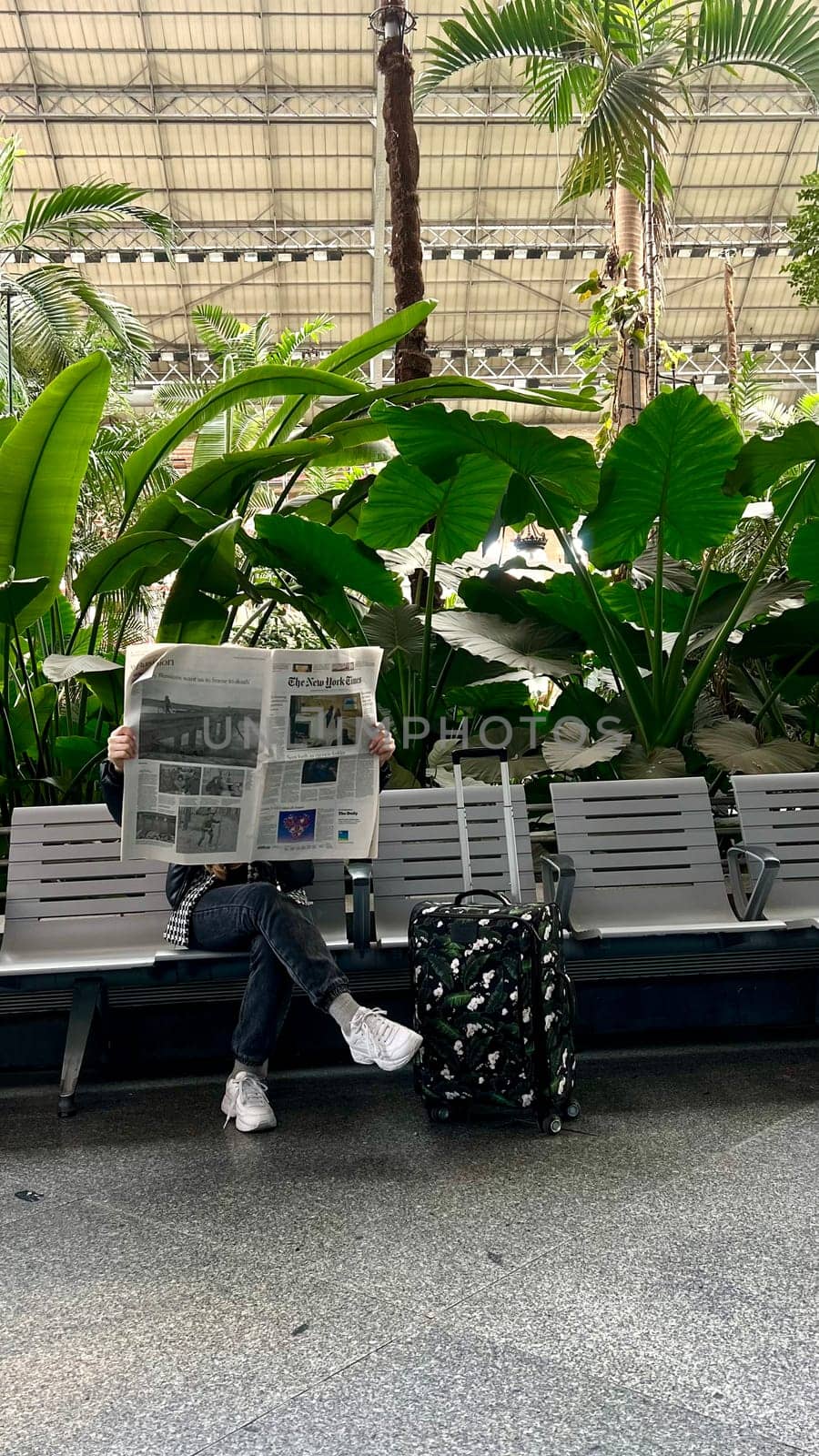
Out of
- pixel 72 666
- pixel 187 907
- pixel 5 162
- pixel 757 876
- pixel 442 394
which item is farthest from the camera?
pixel 5 162

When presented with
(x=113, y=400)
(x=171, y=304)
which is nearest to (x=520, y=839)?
(x=113, y=400)

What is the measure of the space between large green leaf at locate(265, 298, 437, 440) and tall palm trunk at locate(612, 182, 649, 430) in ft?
6.00

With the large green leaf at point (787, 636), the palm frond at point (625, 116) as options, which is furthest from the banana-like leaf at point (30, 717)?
the palm frond at point (625, 116)

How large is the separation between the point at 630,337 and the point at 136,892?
14.3ft

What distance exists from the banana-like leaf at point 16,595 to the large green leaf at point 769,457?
2.46 m

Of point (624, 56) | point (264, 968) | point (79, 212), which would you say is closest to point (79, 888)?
point (264, 968)

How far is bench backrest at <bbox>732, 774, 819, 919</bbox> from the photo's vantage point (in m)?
4.08

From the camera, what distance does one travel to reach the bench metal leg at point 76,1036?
10.9 ft

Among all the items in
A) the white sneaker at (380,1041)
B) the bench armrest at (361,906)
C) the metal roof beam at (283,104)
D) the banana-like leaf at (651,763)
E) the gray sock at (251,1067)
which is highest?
the metal roof beam at (283,104)

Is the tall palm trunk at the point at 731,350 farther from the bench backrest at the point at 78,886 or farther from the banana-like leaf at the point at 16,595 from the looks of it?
the bench backrest at the point at 78,886

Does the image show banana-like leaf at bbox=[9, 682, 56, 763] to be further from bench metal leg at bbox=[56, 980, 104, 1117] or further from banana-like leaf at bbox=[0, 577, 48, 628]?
bench metal leg at bbox=[56, 980, 104, 1117]

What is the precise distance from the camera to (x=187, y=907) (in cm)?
337

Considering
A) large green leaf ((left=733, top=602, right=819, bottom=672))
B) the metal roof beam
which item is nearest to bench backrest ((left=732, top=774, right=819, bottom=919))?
large green leaf ((left=733, top=602, right=819, bottom=672))

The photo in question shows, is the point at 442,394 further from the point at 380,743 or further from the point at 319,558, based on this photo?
the point at 380,743
